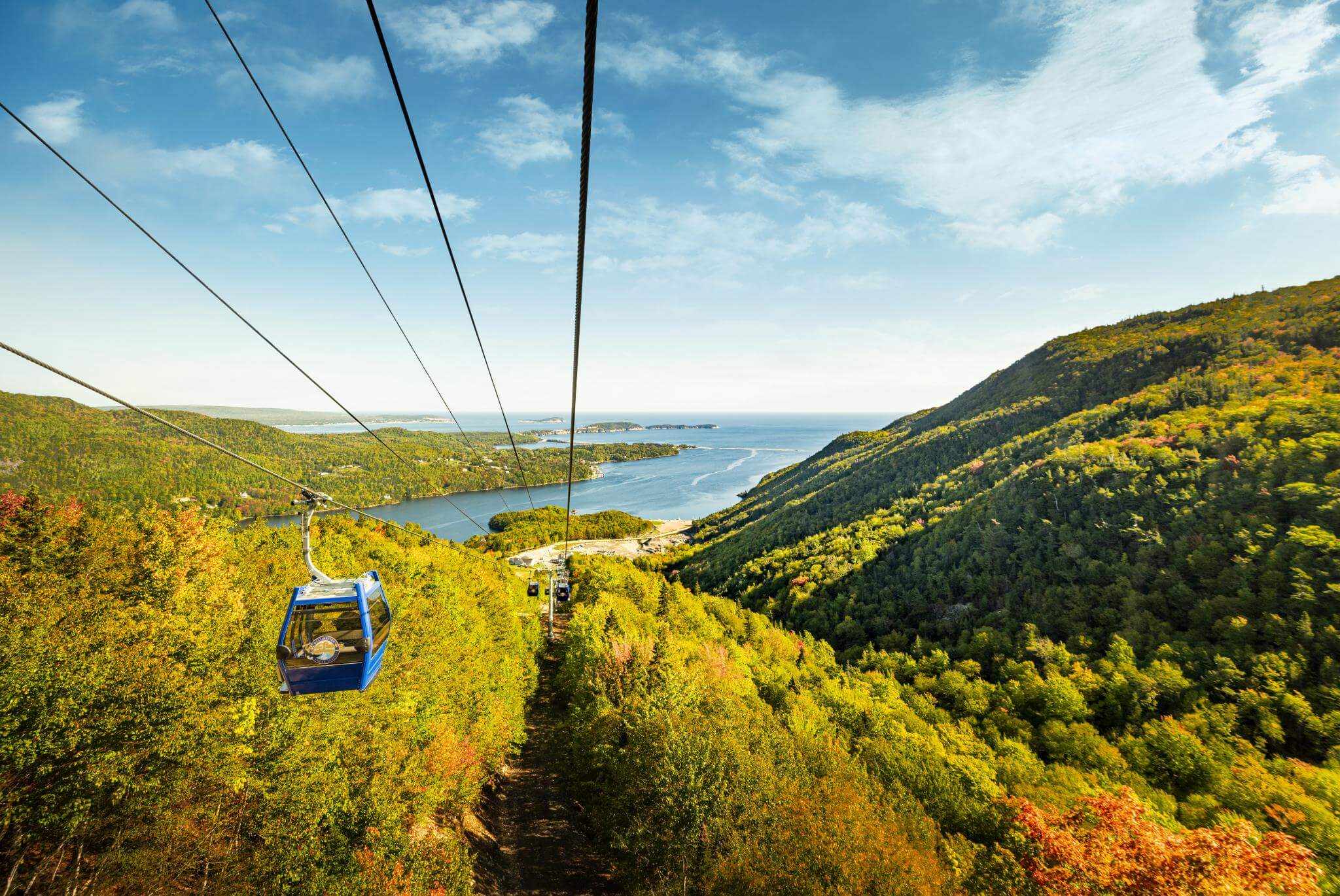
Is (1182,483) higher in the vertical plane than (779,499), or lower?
higher

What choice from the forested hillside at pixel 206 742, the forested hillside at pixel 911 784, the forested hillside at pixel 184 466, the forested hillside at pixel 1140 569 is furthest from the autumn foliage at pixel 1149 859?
the forested hillside at pixel 184 466

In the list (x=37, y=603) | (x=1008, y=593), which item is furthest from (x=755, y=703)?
(x=37, y=603)

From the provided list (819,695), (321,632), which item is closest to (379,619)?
(321,632)

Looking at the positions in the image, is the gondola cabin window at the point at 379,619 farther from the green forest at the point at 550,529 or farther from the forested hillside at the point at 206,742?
the green forest at the point at 550,529

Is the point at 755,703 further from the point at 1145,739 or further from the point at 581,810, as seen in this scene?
the point at 1145,739

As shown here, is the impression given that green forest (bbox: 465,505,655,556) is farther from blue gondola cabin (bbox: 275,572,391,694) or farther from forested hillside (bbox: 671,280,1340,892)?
blue gondola cabin (bbox: 275,572,391,694)
